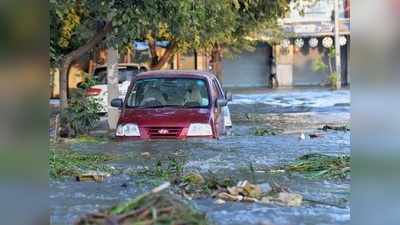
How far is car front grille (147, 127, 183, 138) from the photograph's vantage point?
10.9m

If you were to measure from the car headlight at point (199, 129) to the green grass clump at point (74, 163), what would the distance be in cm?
160

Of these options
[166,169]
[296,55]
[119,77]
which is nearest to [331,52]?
[296,55]

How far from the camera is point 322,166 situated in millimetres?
8398

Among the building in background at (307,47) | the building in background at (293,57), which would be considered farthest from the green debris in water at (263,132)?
the building in background at (307,47)

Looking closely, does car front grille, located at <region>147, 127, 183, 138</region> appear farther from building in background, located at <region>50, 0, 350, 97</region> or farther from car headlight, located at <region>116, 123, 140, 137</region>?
building in background, located at <region>50, 0, 350, 97</region>

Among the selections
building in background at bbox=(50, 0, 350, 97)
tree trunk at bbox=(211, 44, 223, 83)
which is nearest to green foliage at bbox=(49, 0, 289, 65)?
tree trunk at bbox=(211, 44, 223, 83)

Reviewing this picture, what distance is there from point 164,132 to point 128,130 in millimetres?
649

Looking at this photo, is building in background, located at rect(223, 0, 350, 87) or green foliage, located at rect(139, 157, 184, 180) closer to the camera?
green foliage, located at rect(139, 157, 184, 180)

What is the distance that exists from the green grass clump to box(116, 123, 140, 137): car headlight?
1.05 meters

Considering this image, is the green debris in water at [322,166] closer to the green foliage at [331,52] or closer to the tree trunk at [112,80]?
the tree trunk at [112,80]

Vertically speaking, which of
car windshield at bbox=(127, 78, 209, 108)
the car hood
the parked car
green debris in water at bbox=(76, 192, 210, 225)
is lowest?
green debris in water at bbox=(76, 192, 210, 225)
